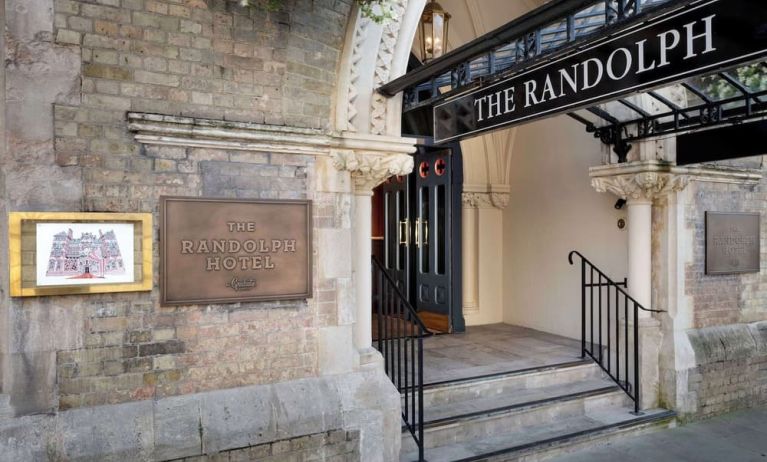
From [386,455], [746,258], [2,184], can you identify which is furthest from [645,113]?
[2,184]

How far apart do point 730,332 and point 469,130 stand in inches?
178

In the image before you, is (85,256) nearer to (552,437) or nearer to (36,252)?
(36,252)

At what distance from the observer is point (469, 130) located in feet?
12.6

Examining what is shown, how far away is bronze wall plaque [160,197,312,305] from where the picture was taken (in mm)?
3475

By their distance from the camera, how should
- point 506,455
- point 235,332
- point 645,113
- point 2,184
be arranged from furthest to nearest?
point 645,113 → point 506,455 → point 235,332 → point 2,184

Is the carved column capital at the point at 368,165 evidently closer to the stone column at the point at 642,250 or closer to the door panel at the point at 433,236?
the stone column at the point at 642,250

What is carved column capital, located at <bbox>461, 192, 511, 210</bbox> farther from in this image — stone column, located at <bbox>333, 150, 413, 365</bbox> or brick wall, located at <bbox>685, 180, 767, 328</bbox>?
stone column, located at <bbox>333, 150, 413, 365</bbox>

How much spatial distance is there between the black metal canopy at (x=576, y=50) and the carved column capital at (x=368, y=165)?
0.50 meters

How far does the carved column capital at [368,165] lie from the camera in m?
4.00

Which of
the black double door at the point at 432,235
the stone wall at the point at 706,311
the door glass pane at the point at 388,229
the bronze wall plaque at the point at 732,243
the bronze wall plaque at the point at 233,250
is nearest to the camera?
the bronze wall plaque at the point at 233,250

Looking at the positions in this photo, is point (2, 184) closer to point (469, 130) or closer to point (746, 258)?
point (469, 130)

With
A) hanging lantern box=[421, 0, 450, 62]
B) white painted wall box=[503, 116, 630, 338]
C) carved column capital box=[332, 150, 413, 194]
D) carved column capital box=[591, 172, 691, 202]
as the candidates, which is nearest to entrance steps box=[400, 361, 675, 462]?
white painted wall box=[503, 116, 630, 338]

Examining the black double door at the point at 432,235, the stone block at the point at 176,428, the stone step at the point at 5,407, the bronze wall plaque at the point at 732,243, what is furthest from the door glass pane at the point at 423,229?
the stone step at the point at 5,407
